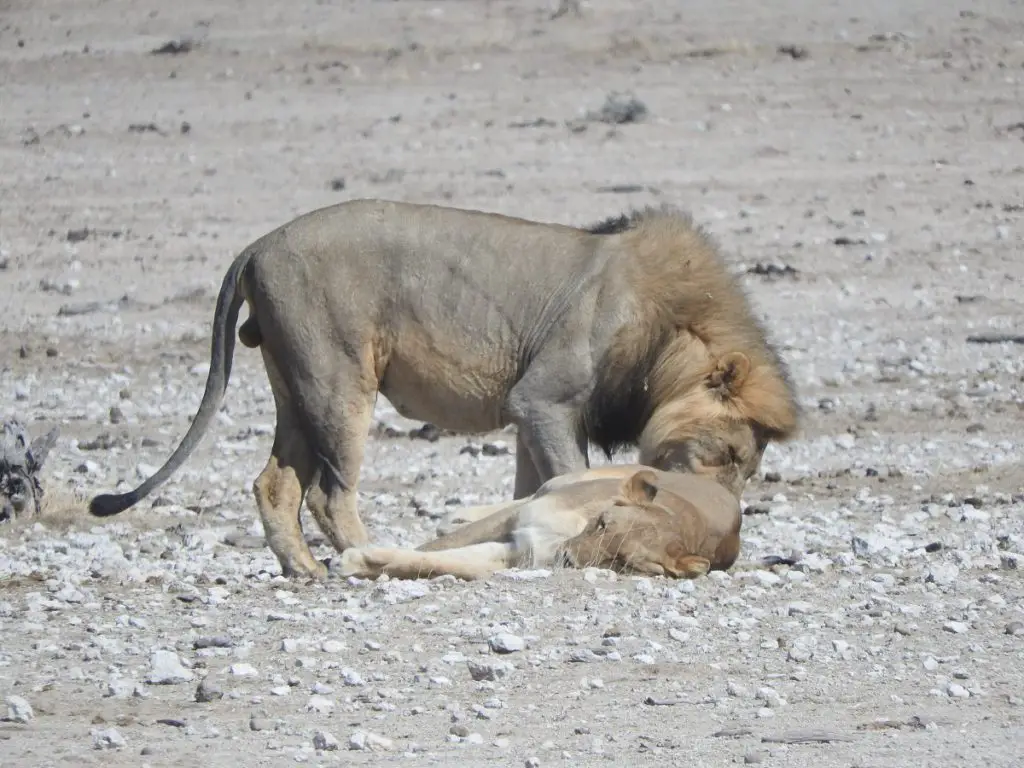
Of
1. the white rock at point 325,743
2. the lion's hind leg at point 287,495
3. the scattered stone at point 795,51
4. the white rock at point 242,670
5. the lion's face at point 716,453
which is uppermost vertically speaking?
the white rock at point 325,743

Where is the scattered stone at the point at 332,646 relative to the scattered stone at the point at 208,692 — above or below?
below

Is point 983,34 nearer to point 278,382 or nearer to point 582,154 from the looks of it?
point 582,154

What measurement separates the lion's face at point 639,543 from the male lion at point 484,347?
73cm

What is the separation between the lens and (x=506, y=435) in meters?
12.5

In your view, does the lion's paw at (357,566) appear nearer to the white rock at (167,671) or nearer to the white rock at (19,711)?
the white rock at (167,671)

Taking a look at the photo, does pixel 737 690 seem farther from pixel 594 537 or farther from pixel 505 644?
pixel 594 537

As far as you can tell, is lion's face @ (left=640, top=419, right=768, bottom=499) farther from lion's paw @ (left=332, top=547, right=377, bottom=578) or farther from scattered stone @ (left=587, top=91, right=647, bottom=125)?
scattered stone @ (left=587, top=91, right=647, bottom=125)

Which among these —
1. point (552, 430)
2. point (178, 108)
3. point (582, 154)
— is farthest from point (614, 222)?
point (178, 108)

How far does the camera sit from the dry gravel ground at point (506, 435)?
20.5ft

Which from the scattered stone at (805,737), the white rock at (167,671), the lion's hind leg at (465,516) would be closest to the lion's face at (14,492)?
the lion's hind leg at (465,516)

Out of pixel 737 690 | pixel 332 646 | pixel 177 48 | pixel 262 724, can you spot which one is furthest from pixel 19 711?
pixel 177 48

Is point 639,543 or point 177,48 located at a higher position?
point 639,543

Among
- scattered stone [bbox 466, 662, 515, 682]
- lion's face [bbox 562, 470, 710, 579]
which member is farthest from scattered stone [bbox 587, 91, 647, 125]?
scattered stone [bbox 466, 662, 515, 682]

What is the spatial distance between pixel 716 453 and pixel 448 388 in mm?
1151
